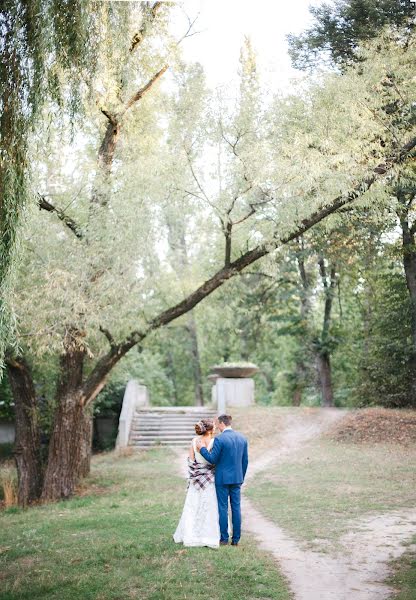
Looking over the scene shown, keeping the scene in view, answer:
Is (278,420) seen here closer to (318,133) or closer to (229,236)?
(229,236)

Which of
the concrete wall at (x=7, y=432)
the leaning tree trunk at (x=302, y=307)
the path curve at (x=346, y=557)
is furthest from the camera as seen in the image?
the concrete wall at (x=7, y=432)

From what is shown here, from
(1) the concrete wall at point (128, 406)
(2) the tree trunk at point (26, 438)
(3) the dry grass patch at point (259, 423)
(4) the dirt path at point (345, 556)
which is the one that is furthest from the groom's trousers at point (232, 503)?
(1) the concrete wall at point (128, 406)

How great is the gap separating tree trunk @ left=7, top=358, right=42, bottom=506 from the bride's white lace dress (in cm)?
691

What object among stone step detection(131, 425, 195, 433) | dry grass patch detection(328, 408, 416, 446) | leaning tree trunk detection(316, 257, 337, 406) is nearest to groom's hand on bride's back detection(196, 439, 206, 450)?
dry grass patch detection(328, 408, 416, 446)

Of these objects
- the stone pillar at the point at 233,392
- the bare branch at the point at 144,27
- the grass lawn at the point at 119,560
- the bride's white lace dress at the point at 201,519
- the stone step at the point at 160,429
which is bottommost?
the grass lawn at the point at 119,560

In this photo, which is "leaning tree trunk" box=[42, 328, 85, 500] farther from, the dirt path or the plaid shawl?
the plaid shawl

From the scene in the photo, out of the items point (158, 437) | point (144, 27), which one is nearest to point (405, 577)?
point (144, 27)

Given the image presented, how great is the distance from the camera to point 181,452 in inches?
743

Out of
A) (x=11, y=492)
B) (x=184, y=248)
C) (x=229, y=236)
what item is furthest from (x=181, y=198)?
(x=184, y=248)

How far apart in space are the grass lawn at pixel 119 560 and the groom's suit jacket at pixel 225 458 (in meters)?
0.84

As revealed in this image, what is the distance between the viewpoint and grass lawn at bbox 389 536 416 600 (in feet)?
17.7

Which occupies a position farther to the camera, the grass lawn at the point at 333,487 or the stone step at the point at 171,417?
the stone step at the point at 171,417

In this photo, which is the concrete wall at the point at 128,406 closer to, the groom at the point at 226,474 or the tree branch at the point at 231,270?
the tree branch at the point at 231,270

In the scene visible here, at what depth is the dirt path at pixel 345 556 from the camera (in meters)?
5.67
